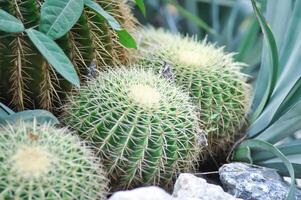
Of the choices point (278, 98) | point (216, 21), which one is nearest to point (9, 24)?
point (278, 98)

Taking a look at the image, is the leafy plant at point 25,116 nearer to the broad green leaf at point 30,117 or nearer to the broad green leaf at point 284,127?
the broad green leaf at point 30,117

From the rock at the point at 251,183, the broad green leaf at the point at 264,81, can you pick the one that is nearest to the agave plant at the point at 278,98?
the broad green leaf at the point at 264,81

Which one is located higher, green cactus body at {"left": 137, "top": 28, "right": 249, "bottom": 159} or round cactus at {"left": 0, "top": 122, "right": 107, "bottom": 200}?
round cactus at {"left": 0, "top": 122, "right": 107, "bottom": 200}

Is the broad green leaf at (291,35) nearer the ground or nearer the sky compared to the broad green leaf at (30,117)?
nearer the sky

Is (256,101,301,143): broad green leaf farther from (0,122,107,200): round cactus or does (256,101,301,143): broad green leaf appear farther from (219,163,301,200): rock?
(0,122,107,200): round cactus

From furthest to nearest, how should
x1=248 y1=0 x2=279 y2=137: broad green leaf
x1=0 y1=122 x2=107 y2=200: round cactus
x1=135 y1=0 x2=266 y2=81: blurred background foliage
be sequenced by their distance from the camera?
x1=135 y1=0 x2=266 y2=81: blurred background foliage → x1=248 y1=0 x2=279 y2=137: broad green leaf → x1=0 y1=122 x2=107 y2=200: round cactus

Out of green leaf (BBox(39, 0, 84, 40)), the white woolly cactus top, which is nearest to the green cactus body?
the white woolly cactus top
